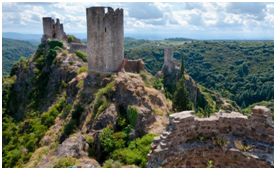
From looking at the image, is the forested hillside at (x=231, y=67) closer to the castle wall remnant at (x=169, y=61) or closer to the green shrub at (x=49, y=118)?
the castle wall remnant at (x=169, y=61)

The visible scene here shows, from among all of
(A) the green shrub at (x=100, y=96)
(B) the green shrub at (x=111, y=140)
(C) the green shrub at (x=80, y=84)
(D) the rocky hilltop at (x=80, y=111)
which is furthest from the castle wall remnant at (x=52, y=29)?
(B) the green shrub at (x=111, y=140)

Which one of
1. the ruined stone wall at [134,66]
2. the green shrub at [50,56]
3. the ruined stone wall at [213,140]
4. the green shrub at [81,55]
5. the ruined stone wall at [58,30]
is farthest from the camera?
the ruined stone wall at [58,30]

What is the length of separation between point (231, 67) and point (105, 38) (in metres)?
88.9

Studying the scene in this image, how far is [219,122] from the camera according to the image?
8.87 metres

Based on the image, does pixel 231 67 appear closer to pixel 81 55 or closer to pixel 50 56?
pixel 81 55

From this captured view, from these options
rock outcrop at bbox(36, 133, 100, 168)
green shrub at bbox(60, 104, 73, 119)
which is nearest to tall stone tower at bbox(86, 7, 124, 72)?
green shrub at bbox(60, 104, 73, 119)

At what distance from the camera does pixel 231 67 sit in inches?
3728

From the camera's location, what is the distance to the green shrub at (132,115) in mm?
12740

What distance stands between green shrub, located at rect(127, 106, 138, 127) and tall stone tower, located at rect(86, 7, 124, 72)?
20.7ft

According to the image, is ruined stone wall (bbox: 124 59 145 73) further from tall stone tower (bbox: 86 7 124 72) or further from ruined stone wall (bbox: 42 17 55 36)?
ruined stone wall (bbox: 42 17 55 36)

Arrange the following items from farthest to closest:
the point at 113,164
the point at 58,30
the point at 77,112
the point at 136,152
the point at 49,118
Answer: the point at 58,30
the point at 49,118
the point at 77,112
the point at 136,152
the point at 113,164

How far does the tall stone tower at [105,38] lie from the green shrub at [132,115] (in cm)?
631

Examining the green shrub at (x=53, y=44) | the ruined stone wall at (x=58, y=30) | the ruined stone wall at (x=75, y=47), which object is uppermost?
the ruined stone wall at (x=58, y=30)

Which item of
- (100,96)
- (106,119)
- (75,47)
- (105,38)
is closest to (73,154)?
(106,119)
